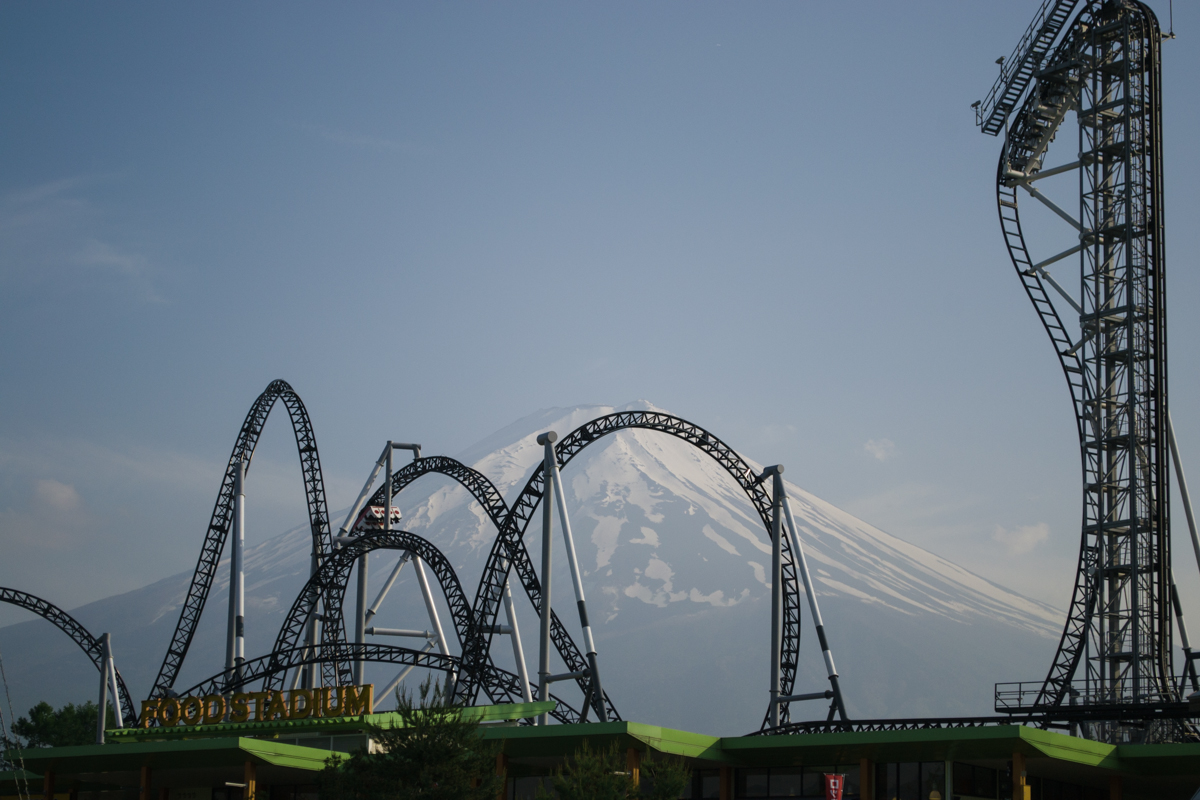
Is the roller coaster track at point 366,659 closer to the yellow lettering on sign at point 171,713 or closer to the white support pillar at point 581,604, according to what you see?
the white support pillar at point 581,604

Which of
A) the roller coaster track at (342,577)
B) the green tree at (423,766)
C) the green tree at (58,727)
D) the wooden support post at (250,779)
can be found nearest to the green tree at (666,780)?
the green tree at (423,766)

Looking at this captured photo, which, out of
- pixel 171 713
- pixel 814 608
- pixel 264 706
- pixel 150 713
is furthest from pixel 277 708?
pixel 814 608

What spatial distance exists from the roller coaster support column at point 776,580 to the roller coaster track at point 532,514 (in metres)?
0.34

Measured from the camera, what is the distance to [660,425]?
134 ft

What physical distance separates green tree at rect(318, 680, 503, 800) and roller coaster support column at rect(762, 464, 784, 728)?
14091 millimetres

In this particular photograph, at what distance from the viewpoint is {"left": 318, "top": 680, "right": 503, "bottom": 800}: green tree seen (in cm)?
2241

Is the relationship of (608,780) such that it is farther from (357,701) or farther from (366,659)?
(366,659)

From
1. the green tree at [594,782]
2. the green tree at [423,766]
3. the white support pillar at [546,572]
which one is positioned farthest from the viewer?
the white support pillar at [546,572]

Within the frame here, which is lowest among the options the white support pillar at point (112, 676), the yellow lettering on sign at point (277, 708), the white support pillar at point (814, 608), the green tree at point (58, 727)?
the green tree at point (58, 727)

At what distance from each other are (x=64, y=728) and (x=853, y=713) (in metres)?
144

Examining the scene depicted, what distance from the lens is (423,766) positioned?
22562mm

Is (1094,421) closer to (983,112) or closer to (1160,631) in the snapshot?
(1160,631)

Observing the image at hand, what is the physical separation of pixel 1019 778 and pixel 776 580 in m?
15.4

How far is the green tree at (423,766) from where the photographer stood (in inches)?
882
